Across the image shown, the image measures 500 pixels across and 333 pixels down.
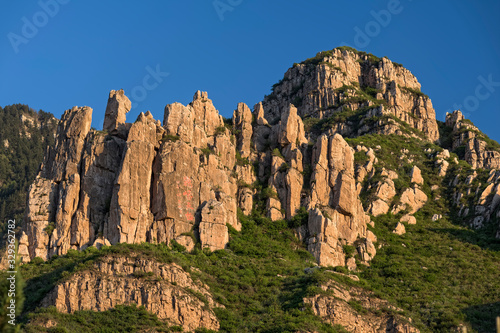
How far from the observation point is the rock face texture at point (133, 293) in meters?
71.7

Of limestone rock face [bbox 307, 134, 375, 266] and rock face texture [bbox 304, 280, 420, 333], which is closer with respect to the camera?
rock face texture [bbox 304, 280, 420, 333]

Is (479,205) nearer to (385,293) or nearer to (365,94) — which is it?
(385,293)

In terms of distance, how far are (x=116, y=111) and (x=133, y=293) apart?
3443 centimetres

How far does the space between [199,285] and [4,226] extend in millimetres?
77536

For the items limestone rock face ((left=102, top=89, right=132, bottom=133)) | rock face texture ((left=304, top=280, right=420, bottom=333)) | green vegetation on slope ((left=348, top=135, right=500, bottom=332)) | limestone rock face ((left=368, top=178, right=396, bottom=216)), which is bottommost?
rock face texture ((left=304, top=280, right=420, bottom=333))

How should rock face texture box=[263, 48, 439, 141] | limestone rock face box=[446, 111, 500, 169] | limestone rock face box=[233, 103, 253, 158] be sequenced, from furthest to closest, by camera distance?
1. rock face texture box=[263, 48, 439, 141]
2. limestone rock face box=[446, 111, 500, 169]
3. limestone rock face box=[233, 103, 253, 158]

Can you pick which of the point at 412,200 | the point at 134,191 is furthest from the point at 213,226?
the point at 412,200

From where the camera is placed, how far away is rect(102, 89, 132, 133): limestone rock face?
100 metres

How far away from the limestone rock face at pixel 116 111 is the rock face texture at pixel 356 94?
42.1 m

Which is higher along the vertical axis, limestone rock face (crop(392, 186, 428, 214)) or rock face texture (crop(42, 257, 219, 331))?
limestone rock face (crop(392, 186, 428, 214))

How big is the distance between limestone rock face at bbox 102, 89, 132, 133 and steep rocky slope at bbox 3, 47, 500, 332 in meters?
0.20

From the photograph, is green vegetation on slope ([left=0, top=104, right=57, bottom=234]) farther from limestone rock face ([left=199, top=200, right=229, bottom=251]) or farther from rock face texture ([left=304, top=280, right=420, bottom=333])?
rock face texture ([left=304, top=280, right=420, bottom=333])

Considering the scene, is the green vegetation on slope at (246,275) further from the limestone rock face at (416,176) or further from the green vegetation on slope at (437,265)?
the limestone rock face at (416,176)

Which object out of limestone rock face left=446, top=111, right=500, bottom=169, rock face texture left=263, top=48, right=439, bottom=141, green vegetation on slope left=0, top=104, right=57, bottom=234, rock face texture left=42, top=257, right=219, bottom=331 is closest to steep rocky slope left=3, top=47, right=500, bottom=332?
rock face texture left=42, top=257, right=219, bottom=331
